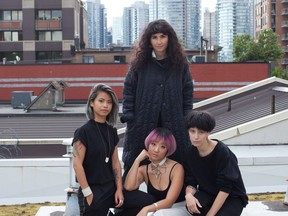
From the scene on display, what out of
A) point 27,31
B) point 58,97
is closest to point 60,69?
point 58,97

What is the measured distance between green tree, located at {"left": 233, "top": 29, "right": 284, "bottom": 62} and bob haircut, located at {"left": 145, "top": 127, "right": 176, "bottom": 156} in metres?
63.9

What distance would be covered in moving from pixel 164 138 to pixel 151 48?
86 cm

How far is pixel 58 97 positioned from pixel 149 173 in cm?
2865

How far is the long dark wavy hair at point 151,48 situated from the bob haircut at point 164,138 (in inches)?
24.1

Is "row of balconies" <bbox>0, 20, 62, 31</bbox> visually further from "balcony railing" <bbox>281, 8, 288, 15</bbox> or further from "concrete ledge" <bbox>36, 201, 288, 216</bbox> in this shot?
"concrete ledge" <bbox>36, 201, 288, 216</bbox>

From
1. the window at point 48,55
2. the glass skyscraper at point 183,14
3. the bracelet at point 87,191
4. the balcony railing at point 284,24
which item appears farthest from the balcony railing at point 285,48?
the bracelet at point 87,191

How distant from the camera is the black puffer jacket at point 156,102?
4844 millimetres

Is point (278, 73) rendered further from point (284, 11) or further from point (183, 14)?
point (183, 14)

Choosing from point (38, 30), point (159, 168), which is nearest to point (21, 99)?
point (38, 30)

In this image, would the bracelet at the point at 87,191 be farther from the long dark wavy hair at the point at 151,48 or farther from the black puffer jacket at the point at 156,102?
the long dark wavy hair at the point at 151,48

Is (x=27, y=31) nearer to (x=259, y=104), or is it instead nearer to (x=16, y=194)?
(x=259, y=104)

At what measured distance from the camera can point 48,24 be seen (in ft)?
172

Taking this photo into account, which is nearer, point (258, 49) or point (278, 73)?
point (278, 73)

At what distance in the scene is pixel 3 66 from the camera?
3934 centimetres
